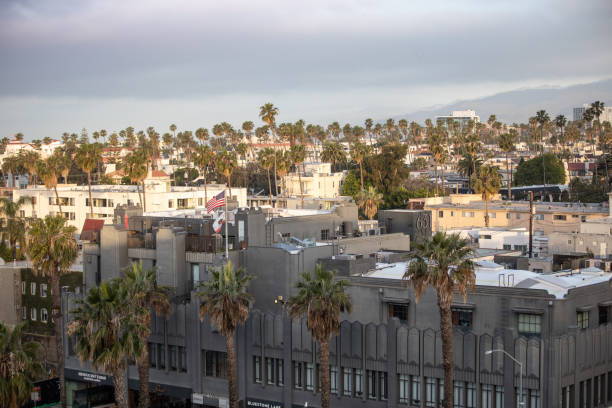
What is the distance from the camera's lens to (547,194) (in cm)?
15888

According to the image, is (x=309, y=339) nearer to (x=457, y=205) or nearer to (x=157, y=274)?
(x=157, y=274)

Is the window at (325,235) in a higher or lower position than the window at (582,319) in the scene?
higher

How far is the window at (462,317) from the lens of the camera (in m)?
43.6

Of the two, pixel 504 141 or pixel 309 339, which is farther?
pixel 504 141

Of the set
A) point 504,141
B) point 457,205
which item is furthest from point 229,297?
point 504,141

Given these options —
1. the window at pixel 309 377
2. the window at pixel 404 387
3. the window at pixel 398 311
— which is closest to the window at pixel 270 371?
the window at pixel 309 377

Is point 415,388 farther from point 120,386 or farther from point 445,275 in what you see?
point 120,386

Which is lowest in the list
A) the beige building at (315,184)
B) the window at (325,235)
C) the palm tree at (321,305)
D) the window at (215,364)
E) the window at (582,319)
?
the window at (215,364)

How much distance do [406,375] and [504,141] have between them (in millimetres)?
108524

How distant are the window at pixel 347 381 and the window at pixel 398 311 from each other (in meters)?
3.86

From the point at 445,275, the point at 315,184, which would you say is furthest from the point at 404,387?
the point at 315,184

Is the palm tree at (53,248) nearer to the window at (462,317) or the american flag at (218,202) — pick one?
the american flag at (218,202)

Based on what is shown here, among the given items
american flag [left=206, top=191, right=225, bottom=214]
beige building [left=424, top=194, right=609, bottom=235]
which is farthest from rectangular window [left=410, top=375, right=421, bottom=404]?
beige building [left=424, top=194, right=609, bottom=235]

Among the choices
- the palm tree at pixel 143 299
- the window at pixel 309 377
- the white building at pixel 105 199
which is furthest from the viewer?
the white building at pixel 105 199
